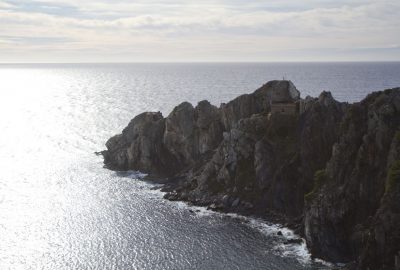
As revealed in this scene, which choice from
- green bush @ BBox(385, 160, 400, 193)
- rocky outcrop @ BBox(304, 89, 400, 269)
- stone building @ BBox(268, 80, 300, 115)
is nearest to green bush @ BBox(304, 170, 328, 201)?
rocky outcrop @ BBox(304, 89, 400, 269)

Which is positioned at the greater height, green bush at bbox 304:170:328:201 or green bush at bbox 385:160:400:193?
green bush at bbox 385:160:400:193

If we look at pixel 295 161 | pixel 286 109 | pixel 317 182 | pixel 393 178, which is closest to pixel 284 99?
pixel 286 109

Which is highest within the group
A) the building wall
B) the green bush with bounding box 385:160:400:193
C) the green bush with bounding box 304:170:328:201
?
the building wall

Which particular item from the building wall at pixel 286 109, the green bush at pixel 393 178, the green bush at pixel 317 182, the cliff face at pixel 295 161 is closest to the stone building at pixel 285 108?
the building wall at pixel 286 109

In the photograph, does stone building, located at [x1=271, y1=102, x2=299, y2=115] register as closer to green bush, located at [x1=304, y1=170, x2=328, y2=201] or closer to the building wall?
the building wall

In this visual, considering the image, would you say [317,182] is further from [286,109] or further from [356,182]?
[286,109]

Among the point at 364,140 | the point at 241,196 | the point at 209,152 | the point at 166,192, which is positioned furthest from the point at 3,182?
the point at 364,140
